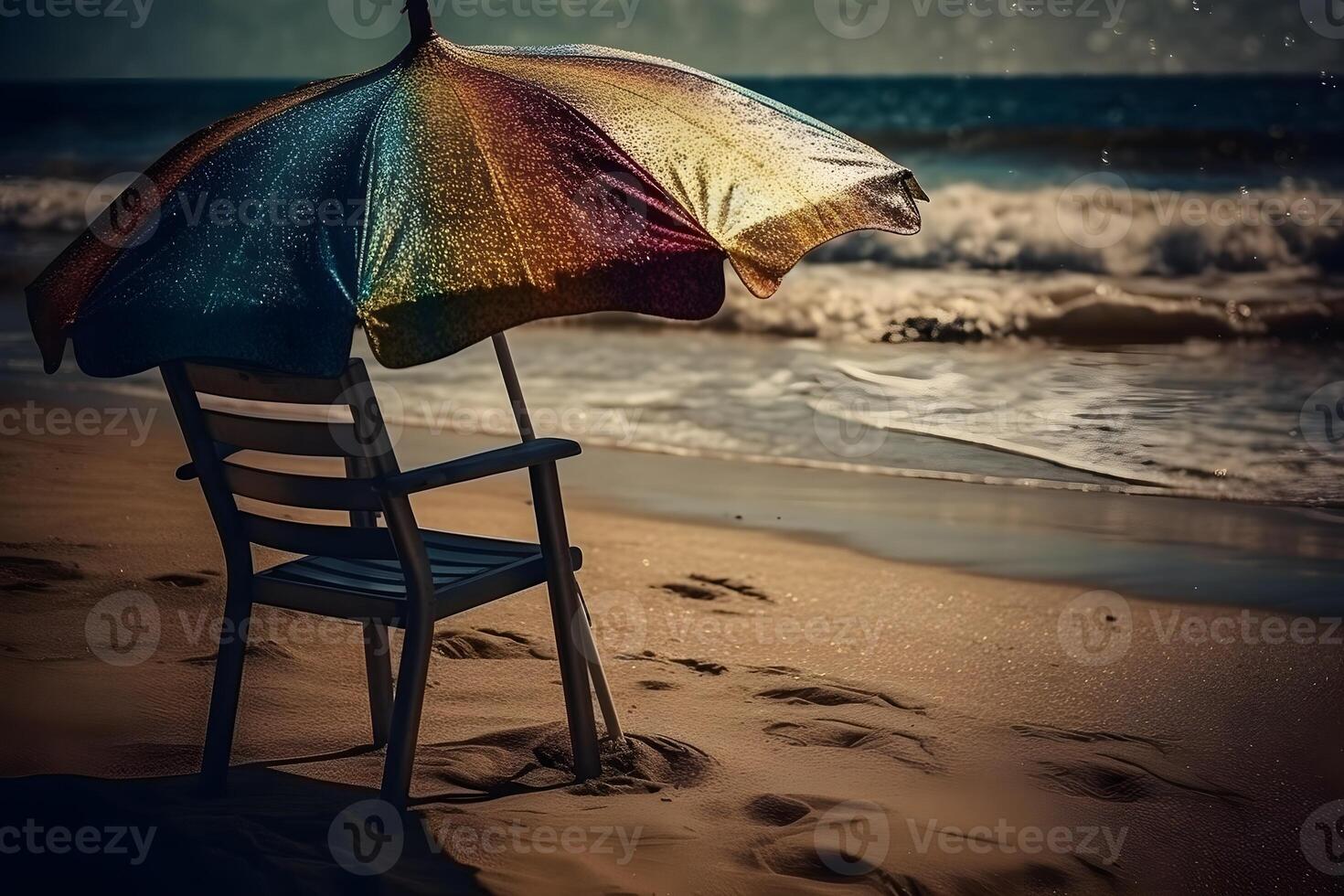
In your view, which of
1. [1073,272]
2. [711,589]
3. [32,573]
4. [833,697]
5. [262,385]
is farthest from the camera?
[1073,272]

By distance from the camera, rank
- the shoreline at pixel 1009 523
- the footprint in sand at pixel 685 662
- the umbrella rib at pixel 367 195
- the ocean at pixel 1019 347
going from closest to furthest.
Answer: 1. the umbrella rib at pixel 367 195
2. the footprint in sand at pixel 685 662
3. the shoreline at pixel 1009 523
4. the ocean at pixel 1019 347

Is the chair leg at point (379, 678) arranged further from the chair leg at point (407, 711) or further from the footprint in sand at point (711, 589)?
the footprint in sand at point (711, 589)

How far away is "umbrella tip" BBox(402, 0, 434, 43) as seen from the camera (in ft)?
9.80

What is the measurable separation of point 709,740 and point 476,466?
1.25 meters

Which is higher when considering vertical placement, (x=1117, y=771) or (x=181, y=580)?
(x=181, y=580)

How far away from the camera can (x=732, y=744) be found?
3.68 meters

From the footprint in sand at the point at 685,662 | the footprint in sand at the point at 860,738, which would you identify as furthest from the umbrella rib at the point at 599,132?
the footprint in sand at the point at 685,662

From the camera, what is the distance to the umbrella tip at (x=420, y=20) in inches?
118

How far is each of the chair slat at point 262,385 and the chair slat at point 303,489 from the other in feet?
0.55

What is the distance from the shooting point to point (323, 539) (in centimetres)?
303

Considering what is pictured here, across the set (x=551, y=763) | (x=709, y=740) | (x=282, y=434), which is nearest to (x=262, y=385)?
(x=282, y=434)

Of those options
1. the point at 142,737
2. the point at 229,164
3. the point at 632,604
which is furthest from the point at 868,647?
the point at 229,164

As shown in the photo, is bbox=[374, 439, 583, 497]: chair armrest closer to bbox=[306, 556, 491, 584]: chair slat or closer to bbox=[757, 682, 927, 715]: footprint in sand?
bbox=[306, 556, 491, 584]: chair slat

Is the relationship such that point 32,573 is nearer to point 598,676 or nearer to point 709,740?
point 598,676
